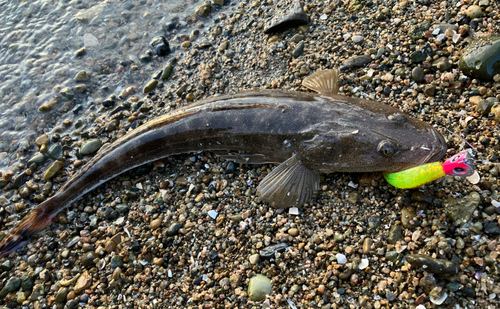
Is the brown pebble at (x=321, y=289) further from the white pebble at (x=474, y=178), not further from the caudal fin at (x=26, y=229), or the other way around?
the caudal fin at (x=26, y=229)

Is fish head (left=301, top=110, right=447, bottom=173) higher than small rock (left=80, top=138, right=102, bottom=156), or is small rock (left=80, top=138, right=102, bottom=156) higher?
fish head (left=301, top=110, right=447, bottom=173)

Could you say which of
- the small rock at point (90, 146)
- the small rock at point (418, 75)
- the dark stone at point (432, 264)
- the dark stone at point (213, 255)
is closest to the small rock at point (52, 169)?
the small rock at point (90, 146)

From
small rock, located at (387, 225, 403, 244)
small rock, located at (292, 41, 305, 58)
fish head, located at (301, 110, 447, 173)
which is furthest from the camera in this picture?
small rock, located at (292, 41, 305, 58)

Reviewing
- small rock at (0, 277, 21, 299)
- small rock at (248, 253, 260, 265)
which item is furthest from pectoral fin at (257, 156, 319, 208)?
small rock at (0, 277, 21, 299)

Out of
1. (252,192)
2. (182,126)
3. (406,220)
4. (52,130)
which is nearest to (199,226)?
(252,192)

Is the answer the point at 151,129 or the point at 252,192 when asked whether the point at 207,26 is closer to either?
the point at 151,129

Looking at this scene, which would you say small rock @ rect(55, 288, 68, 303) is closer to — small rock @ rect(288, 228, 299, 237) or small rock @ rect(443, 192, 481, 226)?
small rock @ rect(288, 228, 299, 237)

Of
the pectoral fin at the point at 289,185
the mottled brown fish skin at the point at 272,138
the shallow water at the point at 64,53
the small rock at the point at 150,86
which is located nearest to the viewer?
the mottled brown fish skin at the point at 272,138
